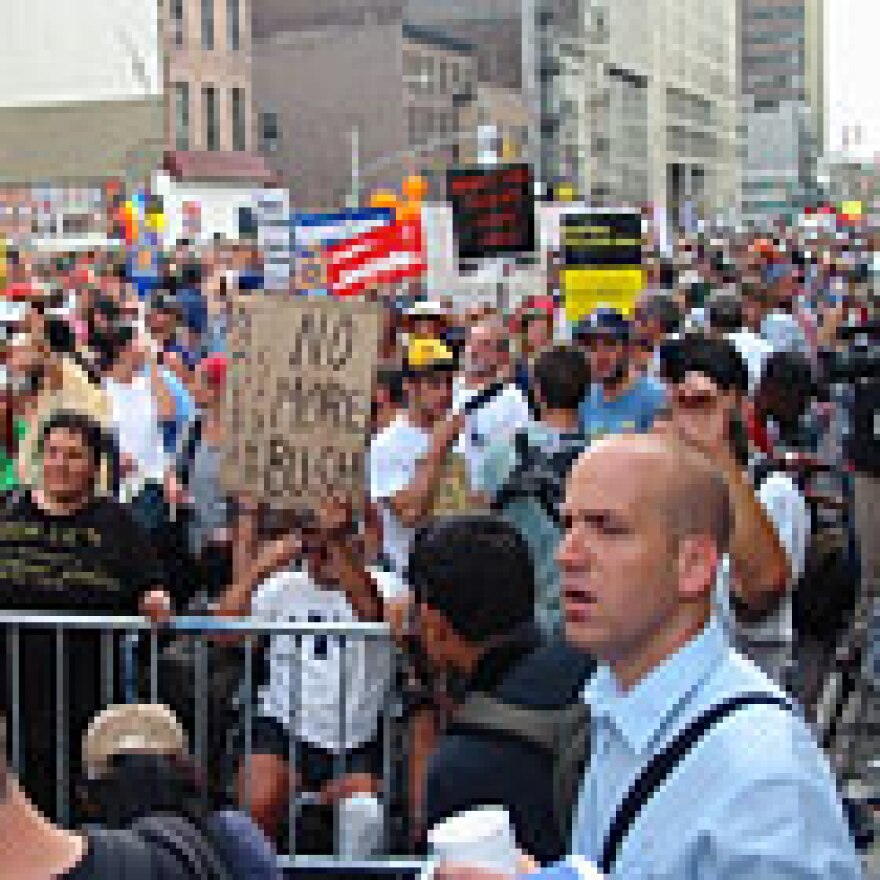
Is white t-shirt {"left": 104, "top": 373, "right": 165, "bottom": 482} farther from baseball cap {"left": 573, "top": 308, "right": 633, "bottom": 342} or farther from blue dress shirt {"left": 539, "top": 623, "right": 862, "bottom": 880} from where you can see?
blue dress shirt {"left": 539, "top": 623, "right": 862, "bottom": 880}

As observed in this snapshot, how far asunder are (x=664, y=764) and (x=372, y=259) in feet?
48.0

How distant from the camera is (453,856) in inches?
101

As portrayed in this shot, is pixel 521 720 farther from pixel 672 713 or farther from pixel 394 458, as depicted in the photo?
pixel 394 458

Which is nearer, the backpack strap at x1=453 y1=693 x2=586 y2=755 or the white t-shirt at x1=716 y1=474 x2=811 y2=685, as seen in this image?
the backpack strap at x1=453 y1=693 x2=586 y2=755

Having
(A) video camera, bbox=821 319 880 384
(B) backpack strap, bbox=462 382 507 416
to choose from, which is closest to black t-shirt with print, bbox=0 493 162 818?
(B) backpack strap, bbox=462 382 507 416

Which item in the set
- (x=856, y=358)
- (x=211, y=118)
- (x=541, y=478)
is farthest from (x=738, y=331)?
(x=211, y=118)

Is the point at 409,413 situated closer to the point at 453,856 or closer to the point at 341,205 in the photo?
the point at 453,856

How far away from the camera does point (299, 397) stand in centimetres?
690

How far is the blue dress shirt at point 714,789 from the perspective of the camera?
8.53 ft

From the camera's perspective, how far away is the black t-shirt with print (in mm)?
6027

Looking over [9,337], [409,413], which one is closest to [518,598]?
[409,413]

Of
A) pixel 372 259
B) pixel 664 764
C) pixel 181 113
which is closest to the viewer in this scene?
pixel 664 764

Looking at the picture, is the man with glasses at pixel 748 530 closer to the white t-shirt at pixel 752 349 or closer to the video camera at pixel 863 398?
the video camera at pixel 863 398

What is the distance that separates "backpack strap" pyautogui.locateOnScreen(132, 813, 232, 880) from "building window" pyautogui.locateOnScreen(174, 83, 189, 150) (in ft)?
275
